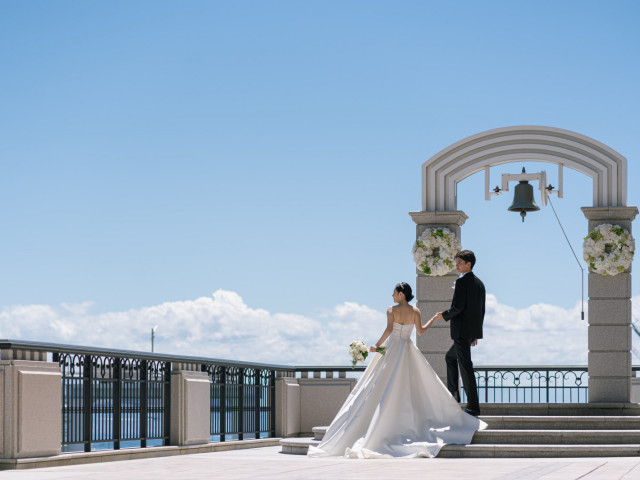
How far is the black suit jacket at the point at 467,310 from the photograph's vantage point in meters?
13.9

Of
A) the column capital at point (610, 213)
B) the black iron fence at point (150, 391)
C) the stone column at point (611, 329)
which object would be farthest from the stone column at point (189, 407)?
the column capital at point (610, 213)

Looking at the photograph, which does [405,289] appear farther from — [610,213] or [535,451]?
[610,213]

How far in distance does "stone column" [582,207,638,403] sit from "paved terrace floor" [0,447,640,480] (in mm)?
4300

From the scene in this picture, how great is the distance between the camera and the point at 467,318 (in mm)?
13898

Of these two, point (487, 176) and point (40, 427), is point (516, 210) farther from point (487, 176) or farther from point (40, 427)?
point (40, 427)

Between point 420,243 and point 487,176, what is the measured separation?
1.61 metres

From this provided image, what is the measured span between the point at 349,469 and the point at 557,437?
3.86 m

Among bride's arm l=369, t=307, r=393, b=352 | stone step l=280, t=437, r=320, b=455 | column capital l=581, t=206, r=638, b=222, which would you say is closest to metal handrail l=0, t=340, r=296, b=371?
stone step l=280, t=437, r=320, b=455

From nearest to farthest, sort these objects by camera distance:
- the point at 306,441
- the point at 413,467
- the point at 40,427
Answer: the point at 413,467
the point at 40,427
the point at 306,441

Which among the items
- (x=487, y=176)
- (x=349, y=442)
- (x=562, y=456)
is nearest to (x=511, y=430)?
(x=562, y=456)

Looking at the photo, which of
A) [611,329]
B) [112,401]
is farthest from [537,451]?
[112,401]

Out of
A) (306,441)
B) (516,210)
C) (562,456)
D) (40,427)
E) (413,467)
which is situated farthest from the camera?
(516,210)

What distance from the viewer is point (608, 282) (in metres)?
16.5

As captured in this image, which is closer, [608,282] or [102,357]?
[102,357]
